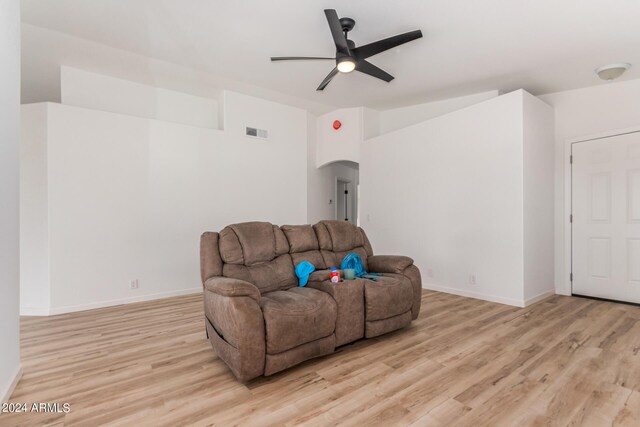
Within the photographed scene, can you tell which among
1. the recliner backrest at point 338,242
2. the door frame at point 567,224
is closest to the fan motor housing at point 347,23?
the recliner backrest at point 338,242

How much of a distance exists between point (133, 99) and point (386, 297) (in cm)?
430

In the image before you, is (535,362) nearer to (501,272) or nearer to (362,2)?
(501,272)

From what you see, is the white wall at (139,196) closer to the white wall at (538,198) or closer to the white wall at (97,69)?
the white wall at (97,69)

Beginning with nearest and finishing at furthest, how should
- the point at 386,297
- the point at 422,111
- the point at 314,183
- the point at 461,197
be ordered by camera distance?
the point at 386,297
the point at 461,197
the point at 422,111
the point at 314,183

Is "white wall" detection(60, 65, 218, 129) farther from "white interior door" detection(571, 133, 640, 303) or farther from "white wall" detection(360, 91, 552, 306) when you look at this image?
"white interior door" detection(571, 133, 640, 303)

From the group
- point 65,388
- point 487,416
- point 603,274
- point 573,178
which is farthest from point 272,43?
point 603,274

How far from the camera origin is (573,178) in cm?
429

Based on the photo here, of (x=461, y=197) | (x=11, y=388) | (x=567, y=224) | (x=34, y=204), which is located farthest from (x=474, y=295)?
(x=34, y=204)

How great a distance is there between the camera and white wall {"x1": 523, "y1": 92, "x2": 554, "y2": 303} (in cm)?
383

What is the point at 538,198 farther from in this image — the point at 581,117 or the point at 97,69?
the point at 97,69

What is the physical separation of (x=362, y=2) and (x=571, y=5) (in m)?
1.74

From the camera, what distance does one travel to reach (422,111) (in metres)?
5.23

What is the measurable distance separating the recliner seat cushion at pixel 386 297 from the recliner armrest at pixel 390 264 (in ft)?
0.59

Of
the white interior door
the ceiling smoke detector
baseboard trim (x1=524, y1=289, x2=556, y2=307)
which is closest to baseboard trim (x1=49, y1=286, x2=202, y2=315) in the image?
baseboard trim (x1=524, y1=289, x2=556, y2=307)
